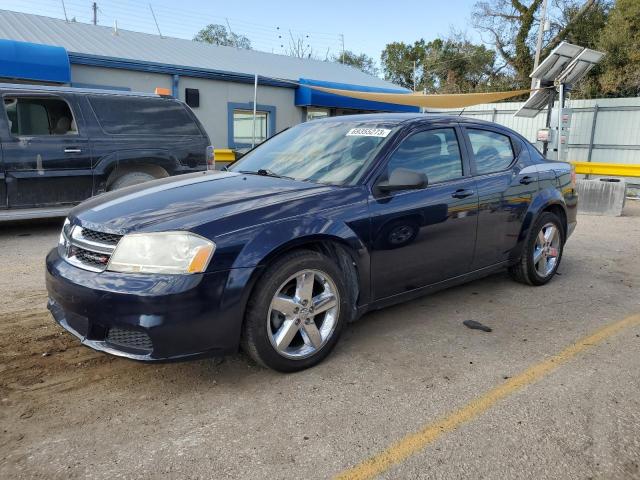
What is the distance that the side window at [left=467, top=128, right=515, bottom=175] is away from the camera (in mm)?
4398

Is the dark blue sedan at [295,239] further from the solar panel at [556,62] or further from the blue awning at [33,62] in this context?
the solar panel at [556,62]

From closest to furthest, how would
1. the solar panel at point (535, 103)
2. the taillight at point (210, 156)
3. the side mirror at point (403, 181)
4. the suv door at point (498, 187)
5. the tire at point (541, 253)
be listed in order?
1. the side mirror at point (403, 181)
2. the suv door at point (498, 187)
3. the tire at point (541, 253)
4. the taillight at point (210, 156)
5. the solar panel at point (535, 103)

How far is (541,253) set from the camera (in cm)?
509

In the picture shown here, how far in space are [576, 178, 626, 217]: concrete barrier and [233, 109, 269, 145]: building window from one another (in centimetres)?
850

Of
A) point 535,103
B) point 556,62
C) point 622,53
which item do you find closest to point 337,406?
point 556,62

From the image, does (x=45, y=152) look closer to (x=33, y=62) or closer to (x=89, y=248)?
(x=89, y=248)

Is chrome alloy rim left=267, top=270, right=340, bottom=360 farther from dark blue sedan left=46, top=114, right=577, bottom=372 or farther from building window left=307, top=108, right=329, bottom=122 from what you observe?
building window left=307, top=108, right=329, bottom=122

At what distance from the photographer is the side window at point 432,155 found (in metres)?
3.81

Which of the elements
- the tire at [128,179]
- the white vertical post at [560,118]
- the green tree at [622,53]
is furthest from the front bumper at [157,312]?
the green tree at [622,53]

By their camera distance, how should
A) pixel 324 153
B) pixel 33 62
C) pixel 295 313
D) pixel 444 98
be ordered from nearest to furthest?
pixel 295 313
pixel 324 153
pixel 33 62
pixel 444 98

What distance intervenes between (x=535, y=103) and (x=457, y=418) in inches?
512

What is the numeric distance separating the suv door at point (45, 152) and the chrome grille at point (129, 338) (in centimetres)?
484

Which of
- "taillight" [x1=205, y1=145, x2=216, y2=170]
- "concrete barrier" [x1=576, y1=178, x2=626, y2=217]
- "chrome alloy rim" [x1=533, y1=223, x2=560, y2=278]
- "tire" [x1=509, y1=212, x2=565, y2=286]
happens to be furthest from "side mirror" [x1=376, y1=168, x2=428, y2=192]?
"concrete barrier" [x1=576, y1=178, x2=626, y2=217]

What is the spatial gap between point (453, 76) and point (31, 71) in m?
35.9
